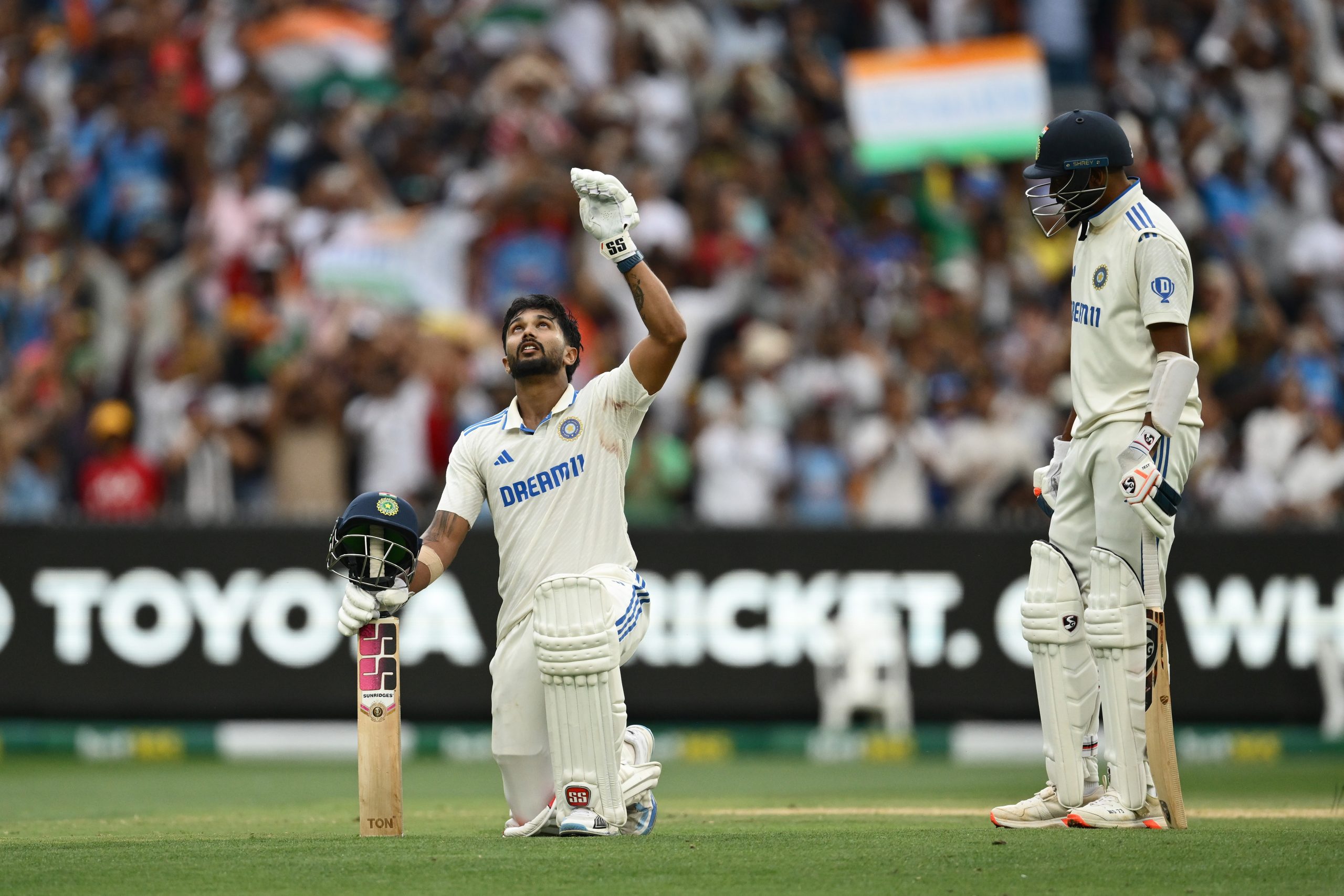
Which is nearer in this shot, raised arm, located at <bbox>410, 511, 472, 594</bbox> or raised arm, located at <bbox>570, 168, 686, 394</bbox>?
raised arm, located at <bbox>570, 168, 686, 394</bbox>

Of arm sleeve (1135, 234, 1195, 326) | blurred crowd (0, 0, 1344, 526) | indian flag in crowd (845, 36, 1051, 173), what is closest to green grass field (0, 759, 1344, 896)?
arm sleeve (1135, 234, 1195, 326)

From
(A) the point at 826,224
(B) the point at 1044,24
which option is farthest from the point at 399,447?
(B) the point at 1044,24

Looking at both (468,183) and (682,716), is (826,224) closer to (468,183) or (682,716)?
(468,183)

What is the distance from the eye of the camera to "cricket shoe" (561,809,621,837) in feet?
21.4

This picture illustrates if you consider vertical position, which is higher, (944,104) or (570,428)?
(944,104)

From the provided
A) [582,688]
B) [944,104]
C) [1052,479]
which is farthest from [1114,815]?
[944,104]

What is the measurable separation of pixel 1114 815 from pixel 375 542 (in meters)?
2.75

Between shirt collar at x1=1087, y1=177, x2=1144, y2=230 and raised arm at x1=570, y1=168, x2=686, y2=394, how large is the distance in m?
1.58

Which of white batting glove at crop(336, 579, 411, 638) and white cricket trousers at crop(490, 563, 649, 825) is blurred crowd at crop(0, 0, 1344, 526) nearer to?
white cricket trousers at crop(490, 563, 649, 825)

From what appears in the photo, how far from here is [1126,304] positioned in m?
6.76

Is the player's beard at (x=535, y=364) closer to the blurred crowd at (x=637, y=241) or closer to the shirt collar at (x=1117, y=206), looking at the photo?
the shirt collar at (x=1117, y=206)

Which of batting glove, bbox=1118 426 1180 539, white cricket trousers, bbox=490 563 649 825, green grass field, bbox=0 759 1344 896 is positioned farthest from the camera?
white cricket trousers, bbox=490 563 649 825

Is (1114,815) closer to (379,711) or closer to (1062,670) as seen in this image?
(1062,670)

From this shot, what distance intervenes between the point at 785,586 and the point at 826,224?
391cm
